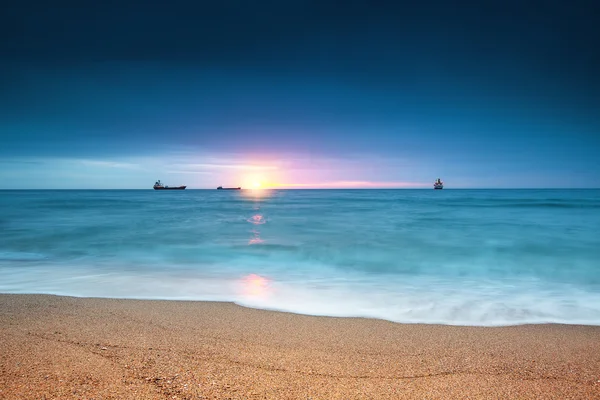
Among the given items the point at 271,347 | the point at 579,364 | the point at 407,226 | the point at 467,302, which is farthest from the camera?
the point at 407,226

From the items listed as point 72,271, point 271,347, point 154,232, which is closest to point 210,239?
point 154,232

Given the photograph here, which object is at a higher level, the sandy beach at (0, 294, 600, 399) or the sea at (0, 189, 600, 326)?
the sandy beach at (0, 294, 600, 399)

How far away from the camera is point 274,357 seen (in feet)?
11.1

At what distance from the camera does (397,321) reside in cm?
475

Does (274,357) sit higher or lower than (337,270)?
higher

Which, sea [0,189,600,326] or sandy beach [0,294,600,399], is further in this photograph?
sea [0,189,600,326]

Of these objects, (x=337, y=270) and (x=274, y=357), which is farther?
(x=337, y=270)

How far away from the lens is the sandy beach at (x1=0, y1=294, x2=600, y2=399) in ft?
9.20

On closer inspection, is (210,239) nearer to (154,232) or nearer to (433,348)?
(154,232)

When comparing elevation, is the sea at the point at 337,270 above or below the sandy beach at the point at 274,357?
below

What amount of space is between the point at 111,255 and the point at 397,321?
8.56 meters

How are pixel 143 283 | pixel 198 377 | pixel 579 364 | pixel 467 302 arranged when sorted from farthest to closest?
pixel 143 283 < pixel 467 302 < pixel 579 364 < pixel 198 377

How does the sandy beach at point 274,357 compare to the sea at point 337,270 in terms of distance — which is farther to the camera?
the sea at point 337,270

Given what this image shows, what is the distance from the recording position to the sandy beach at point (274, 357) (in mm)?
2805
